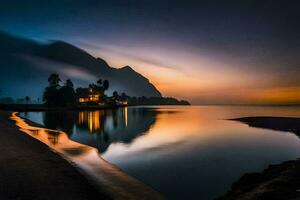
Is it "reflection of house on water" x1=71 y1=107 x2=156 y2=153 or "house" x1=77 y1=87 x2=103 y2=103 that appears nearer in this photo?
"reflection of house on water" x1=71 y1=107 x2=156 y2=153

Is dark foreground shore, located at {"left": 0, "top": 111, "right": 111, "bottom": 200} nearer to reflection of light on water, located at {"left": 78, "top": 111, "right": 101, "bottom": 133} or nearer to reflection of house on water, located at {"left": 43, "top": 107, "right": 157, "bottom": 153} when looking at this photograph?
reflection of house on water, located at {"left": 43, "top": 107, "right": 157, "bottom": 153}

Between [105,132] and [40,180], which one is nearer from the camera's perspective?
[40,180]

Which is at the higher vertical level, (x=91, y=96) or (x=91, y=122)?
(x=91, y=96)

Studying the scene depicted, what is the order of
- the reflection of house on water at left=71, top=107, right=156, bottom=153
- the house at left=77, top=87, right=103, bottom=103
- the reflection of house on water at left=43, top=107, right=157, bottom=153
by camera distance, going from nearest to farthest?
the reflection of house on water at left=71, top=107, right=156, bottom=153 < the reflection of house on water at left=43, top=107, right=157, bottom=153 < the house at left=77, top=87, right=103, bottom=103

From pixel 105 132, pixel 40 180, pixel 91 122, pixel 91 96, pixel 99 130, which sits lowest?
pixel 105 132

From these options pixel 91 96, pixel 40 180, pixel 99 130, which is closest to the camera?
pixel 40 180

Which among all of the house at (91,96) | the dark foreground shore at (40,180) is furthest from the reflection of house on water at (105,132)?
the house at (91,96)

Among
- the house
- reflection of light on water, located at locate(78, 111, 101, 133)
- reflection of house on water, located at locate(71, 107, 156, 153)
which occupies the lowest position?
reflection of house on water, located at locate(71, 107, 156, 153)

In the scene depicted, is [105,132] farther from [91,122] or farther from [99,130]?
[91,122]

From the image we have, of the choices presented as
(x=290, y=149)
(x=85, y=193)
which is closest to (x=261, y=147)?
(x=290, y=149)

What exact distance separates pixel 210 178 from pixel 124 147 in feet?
42.9

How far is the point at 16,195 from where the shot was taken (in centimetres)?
923

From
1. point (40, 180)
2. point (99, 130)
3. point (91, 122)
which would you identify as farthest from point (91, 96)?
point (40, 180)

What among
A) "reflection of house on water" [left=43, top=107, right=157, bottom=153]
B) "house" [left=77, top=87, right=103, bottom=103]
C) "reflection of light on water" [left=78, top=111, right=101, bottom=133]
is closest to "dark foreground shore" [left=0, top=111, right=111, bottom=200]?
"reflection of house on water" [left=43, top=107, right=157, bottom=153]
